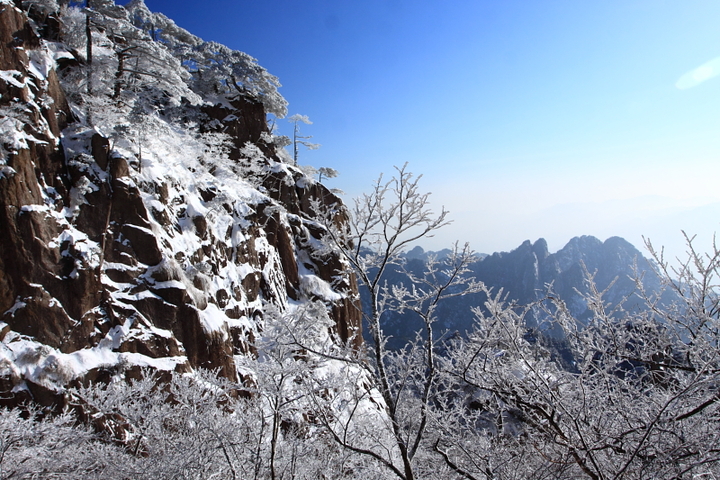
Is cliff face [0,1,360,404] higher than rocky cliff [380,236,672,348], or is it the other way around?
cliff face [0,1,360,404]

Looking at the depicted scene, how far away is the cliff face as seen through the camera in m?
12.9

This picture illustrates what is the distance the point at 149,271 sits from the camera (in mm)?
16234

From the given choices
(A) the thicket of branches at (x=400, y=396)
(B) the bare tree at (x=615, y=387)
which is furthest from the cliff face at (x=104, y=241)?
→ (B) the bare tree at (x=615, y=387)

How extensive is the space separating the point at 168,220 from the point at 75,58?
1093 centimetres

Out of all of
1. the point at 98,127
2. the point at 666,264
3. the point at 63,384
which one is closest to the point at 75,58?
the point at 98,127

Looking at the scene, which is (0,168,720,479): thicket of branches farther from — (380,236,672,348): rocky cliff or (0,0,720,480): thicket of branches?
(380,236,672,348): rocky cliff

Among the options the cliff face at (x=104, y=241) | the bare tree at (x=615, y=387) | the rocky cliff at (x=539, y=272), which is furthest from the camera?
the rocky cliff at (x=539, y=272)

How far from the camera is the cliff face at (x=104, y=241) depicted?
1293 centimetres

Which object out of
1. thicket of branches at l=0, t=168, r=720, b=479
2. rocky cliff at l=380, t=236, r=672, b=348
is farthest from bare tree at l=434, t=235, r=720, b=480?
rocky cliff at l=380, t=236, r=672, b=348

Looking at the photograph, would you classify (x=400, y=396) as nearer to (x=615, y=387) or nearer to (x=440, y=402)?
(x=440, y=402)

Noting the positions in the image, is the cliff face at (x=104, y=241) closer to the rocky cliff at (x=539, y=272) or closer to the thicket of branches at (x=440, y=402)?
the thicket of branches at (x=440, y=402)

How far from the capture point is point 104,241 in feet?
50.2

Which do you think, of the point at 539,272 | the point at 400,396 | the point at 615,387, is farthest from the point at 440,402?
the point at 539,272

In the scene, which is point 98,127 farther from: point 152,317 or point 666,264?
point 666,264
